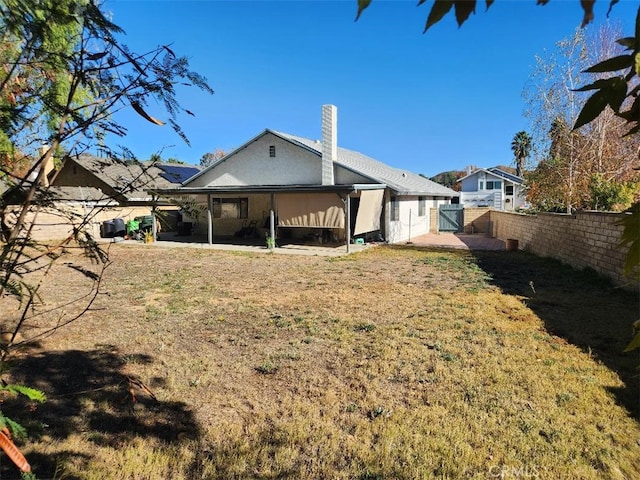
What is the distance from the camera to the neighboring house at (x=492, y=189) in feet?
138

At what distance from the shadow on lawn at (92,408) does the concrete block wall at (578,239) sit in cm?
616

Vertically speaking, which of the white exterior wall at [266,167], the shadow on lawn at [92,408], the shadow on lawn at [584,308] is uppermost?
Answer: the white exterior wall at [266,167]

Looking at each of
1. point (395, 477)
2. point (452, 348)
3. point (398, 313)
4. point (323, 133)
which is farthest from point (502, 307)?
point (323, 133)

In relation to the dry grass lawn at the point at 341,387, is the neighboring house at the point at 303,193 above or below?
above

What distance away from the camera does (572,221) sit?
35.4ft

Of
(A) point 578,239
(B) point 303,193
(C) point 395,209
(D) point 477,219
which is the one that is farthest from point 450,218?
(A) point 578,239

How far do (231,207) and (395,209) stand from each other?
893cm

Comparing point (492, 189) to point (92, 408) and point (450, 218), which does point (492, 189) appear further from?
point (92, 408)

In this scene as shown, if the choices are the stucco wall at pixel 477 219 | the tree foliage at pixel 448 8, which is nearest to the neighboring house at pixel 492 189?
the stucco wall at pixel 477 219

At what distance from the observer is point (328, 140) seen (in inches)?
691

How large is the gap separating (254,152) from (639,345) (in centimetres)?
1970

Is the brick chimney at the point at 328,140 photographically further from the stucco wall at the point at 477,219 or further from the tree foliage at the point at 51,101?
the tree foliage at the point at 51,101

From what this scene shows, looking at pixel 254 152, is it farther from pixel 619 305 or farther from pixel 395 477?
pixel 395 477

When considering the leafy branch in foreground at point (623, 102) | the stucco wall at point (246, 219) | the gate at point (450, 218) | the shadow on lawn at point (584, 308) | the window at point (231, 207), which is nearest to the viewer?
the leafy branch in foreground at point (623, 102)
